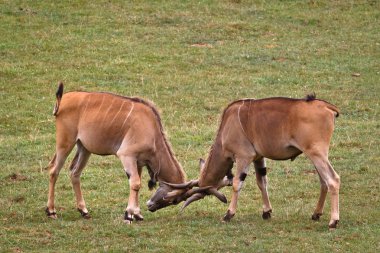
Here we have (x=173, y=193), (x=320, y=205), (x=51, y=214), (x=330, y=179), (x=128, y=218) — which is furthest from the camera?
(x=51, y=214)

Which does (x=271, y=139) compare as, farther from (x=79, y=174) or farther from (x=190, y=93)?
(x=190, y=93)

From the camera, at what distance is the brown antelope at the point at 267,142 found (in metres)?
12.9

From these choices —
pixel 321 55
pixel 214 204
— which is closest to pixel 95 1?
pixel 321 55

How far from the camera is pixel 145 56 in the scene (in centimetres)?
2503

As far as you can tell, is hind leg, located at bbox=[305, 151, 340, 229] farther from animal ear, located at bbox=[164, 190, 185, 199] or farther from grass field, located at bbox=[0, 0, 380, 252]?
animal ear, located at bbox=[164, 190, 185, 199]

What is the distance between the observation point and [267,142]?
1324 centimetres

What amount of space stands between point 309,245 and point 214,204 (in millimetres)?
2986

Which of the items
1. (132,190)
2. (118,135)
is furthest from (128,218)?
(118,135)

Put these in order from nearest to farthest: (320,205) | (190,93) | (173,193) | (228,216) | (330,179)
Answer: (330,179)
(228,216)
(320,205)
(173,193)
(190,93)

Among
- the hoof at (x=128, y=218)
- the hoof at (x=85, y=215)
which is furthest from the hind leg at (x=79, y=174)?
the hoof at (x=128, y=218)

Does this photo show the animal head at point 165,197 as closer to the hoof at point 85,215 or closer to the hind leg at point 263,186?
the hoof at point 85,215

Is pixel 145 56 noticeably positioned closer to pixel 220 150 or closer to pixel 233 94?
pixel 233 94

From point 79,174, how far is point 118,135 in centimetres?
91

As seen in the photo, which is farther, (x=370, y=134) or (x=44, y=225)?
(x=370, y=134)
